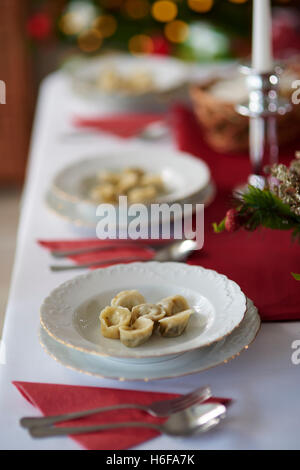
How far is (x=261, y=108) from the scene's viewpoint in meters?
1.29

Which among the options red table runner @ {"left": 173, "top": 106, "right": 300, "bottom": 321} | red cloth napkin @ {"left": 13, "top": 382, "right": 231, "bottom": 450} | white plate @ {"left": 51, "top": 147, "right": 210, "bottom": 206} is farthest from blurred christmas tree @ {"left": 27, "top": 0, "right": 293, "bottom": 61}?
A: red cloth napkin @ {"left": 13, "top": 382, "right": 231, "bottom": 450}

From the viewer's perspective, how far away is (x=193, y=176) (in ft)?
4.63

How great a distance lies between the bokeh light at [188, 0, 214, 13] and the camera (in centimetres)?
341

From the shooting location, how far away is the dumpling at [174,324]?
0.88 meters

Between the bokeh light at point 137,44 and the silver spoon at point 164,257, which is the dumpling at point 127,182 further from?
the bokeh light at point 137,44

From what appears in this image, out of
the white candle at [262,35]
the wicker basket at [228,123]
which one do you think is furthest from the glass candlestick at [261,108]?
the wicker basket at [228,123]

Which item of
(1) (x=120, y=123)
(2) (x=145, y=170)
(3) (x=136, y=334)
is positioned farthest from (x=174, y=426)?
(1) (x=120, y=123)

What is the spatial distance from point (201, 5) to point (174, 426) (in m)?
3.00

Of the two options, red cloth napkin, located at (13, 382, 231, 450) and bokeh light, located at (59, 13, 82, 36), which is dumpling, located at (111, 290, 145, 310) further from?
bokeh light, located at (59, 13, 82, 36)

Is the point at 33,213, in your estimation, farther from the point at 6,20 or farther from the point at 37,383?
the point at 6,20

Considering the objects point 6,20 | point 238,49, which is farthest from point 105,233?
point 6,20

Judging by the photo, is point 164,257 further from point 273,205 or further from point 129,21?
point 129,21

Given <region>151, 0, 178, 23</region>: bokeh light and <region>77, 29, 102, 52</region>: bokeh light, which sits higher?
<region>151, 0, 178, 23</region>: bokeh light

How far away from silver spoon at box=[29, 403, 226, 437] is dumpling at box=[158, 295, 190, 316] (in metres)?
0.17
